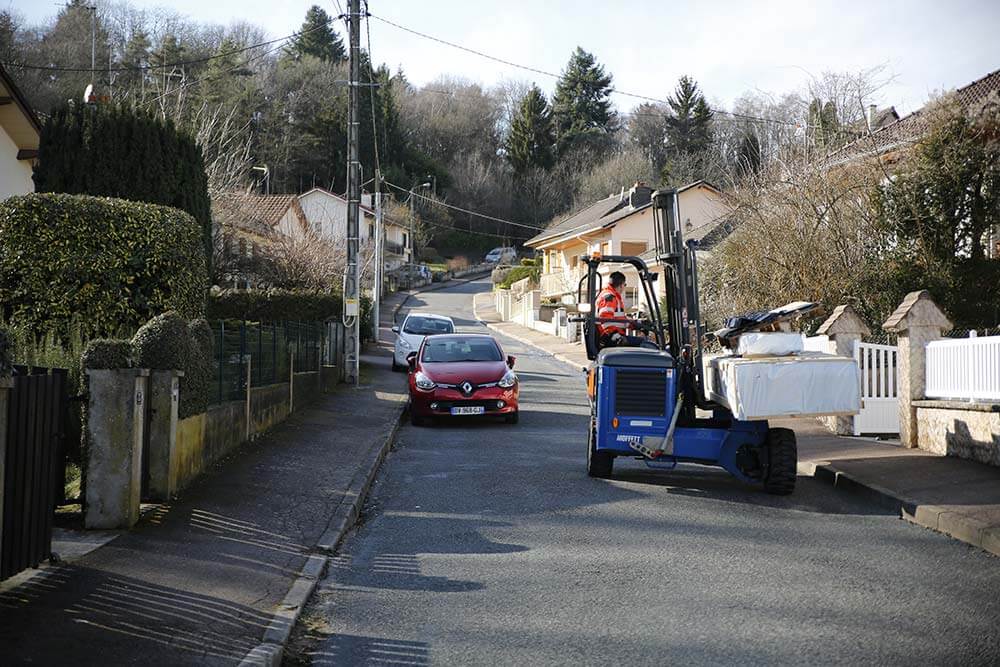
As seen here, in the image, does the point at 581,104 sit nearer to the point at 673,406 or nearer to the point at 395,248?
the point at 395,248

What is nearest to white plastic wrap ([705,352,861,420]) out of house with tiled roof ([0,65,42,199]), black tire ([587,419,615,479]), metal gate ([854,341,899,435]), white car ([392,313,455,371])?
black tire ([587,419,615,479])

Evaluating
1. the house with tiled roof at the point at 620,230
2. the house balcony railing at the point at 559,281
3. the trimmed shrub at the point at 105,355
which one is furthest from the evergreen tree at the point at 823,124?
the house balcony railing at the point at 559,281

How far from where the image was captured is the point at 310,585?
7008 mm

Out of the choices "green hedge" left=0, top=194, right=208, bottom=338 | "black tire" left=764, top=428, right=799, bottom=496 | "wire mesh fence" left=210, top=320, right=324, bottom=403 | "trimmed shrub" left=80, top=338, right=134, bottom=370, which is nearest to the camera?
"trimmed shrub" left=80, top=338, right=134, bottom=370

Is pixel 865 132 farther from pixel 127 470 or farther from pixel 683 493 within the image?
pixel 127 470

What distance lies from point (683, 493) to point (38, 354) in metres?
7.14

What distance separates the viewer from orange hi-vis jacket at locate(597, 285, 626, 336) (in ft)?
40.7

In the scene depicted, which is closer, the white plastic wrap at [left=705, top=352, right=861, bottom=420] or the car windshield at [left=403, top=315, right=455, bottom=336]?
the white plastic wrap at [left=705, top=352, right=861, bottom=420]

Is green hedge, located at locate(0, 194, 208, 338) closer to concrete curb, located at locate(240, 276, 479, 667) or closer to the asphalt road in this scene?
concrete curb, located at locate(240, 276, 479, 667)

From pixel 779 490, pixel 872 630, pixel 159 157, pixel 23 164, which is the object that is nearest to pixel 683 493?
pixel 779 490

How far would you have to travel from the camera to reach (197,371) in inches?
406

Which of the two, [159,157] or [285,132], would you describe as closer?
[159,157]

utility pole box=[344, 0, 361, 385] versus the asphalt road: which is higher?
utility pole box=[344, 0, 361, 385]

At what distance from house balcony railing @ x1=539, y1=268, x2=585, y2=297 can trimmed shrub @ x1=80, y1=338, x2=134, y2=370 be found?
1893 inches
